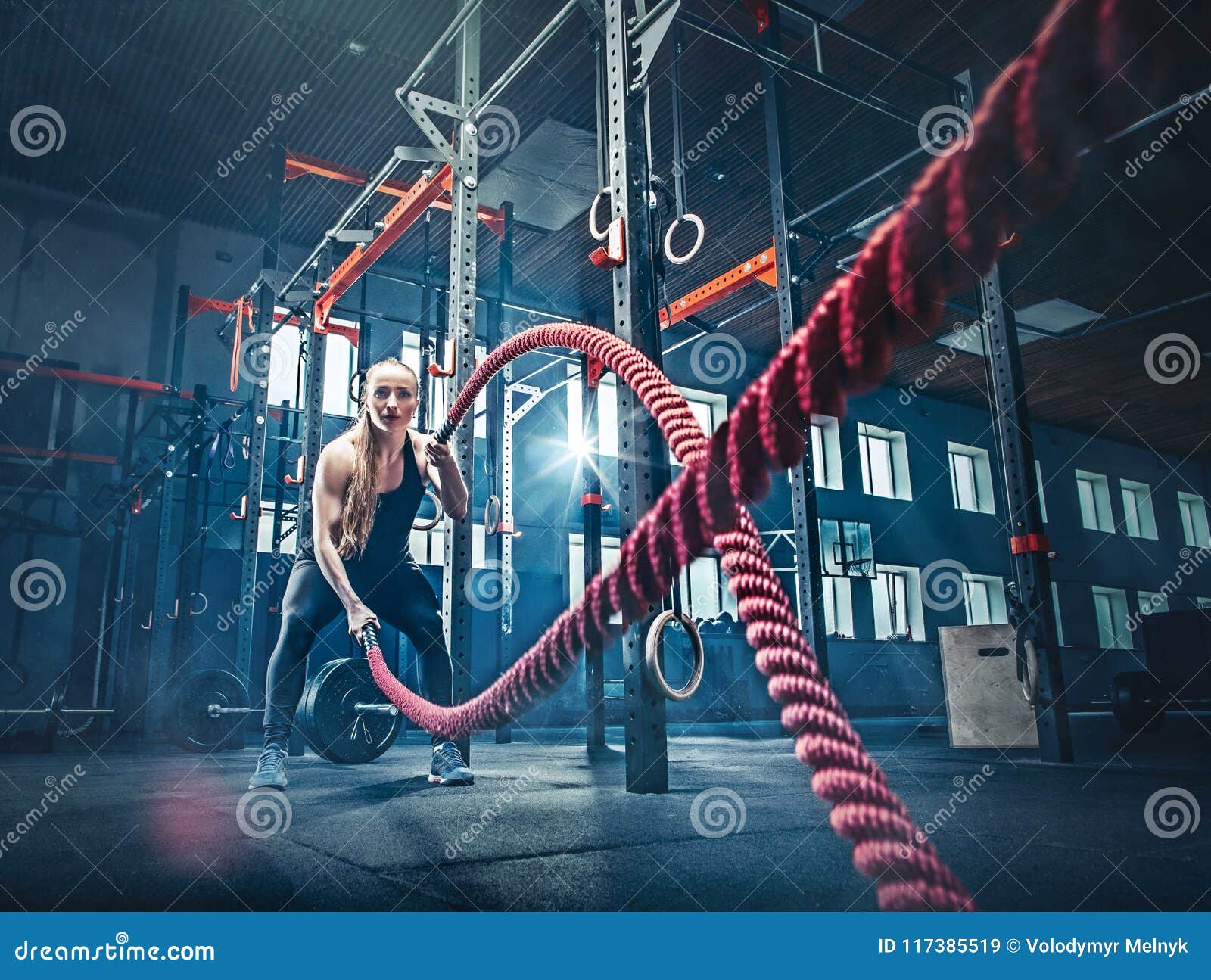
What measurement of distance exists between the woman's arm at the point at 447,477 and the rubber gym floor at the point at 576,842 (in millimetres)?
909

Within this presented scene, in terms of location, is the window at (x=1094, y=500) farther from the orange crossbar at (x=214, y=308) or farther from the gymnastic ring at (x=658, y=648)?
the gymnastic ring at (x=658, y=648)

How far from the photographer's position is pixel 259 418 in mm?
5371

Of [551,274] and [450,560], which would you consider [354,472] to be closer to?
[450,560]

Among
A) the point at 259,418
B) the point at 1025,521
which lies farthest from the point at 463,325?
the point at 259,418

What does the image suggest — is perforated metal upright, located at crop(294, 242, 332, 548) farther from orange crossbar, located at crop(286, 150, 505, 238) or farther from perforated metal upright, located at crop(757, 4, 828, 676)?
perforated metal upright, located at crop(757, 4, 828, 676)

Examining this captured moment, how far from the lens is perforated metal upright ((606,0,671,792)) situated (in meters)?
2.19

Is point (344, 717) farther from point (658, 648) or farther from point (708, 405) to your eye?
point (708, 405)

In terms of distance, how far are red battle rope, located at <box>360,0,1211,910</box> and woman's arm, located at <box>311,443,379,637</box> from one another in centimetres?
165

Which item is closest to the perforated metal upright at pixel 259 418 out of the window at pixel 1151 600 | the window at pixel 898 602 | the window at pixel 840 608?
the window at pixel 840 608

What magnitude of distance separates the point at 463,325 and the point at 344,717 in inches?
61.1

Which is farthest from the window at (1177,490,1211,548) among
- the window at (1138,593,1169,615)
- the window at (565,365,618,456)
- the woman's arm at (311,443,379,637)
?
the woman's arm at (311,443,379,637)

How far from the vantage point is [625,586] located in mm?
861

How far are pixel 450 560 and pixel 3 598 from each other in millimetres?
5107
